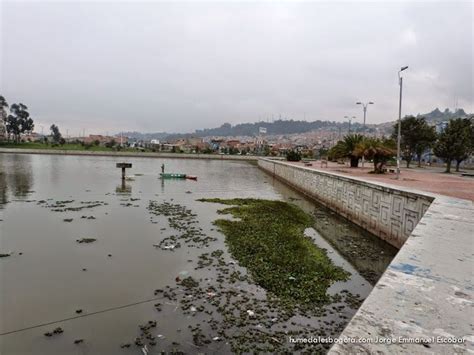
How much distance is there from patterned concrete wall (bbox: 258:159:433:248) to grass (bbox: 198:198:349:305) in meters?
2.69

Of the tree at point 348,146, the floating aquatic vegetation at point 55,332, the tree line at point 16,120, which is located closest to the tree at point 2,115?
the tree line at point 16,120

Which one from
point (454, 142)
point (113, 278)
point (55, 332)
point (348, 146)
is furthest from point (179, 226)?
point (454, 142)

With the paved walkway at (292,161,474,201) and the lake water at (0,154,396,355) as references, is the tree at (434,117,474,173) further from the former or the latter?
the lake water at (0,154,396,355)

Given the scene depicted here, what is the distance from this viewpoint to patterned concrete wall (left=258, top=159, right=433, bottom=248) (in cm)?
1152

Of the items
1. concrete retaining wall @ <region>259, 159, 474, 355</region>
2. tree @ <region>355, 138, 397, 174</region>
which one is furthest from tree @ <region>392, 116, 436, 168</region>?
concrete retaining wall @ <region>259, 159, 474, 355</region>

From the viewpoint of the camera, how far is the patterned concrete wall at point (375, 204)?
1152 cm

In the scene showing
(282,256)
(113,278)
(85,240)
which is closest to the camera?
(113,278)

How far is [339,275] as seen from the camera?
9.03 meters

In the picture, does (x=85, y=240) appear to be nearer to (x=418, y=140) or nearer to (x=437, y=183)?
(x=437, y=183)

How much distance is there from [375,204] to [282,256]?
668cm

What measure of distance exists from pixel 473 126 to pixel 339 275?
146 ft

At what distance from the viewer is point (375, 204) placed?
14.4 m

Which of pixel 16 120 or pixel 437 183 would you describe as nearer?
pixel 437 183

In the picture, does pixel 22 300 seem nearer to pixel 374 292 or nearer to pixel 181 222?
pixel 374 292
